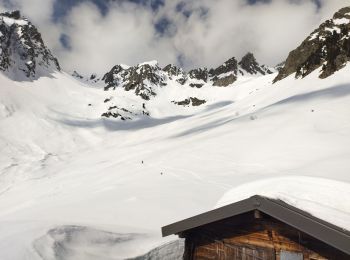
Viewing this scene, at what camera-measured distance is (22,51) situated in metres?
90.3

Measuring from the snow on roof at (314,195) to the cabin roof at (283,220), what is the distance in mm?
227

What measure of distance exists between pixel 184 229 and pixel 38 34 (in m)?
110

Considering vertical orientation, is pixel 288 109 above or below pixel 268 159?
above

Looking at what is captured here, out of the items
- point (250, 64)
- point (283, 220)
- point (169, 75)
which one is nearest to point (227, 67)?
point (250, 64)

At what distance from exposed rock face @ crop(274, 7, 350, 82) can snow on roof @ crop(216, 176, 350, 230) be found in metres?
37.7

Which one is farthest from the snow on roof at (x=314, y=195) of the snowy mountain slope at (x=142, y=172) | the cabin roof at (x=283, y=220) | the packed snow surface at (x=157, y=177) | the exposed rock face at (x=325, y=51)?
the exposed rock face at (x=325, y=51)

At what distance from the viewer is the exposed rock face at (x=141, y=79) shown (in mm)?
108113

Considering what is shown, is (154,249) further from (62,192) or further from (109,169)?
(109,169)

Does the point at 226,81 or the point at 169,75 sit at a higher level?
the point at 169,75

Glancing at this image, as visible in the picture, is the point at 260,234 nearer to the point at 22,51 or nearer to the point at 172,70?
the point at 22,51

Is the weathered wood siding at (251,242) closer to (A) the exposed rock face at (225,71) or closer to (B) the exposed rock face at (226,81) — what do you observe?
(B) the exposed rock face at (226,81)

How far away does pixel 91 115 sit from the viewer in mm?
71812

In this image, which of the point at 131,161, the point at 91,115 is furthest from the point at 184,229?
the point at 91,115

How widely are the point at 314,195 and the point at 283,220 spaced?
1.09 metres
